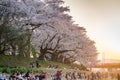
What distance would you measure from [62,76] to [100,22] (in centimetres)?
143

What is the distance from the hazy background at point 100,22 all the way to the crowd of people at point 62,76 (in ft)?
1.50

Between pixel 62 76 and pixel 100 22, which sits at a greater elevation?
pixel 100 22

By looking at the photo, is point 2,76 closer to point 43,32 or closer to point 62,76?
point 43,32

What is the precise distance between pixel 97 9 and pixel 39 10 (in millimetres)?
1803

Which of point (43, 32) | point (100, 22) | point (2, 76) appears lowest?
point (2, 76)

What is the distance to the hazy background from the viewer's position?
6398mm

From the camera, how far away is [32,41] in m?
5.34

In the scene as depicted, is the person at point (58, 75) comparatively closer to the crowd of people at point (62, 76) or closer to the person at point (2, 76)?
the crowd of people at point (62, 76)

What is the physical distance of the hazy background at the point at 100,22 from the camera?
640 cm

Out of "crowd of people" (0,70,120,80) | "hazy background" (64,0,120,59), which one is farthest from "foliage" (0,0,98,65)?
"crowd of people" (0,70,120,80)

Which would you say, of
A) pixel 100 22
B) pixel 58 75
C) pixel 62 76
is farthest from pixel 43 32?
pixel 100 22

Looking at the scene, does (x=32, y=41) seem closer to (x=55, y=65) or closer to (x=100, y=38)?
(x=55, y=65)

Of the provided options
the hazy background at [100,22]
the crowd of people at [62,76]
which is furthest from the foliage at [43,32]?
the crowd of people at [62,76]

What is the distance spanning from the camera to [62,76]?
5.95 meters
